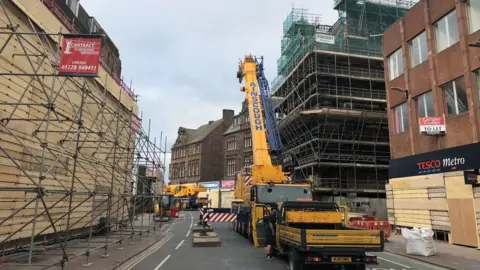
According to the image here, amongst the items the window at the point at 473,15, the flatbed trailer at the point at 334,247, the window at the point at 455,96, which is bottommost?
the flatbed trailer at the point at 334,247

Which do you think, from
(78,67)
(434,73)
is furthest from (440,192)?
(78,67)

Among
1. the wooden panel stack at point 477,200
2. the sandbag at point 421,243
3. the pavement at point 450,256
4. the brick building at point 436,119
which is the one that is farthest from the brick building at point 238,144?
the sandbag at point 421,243

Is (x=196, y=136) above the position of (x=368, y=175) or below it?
above

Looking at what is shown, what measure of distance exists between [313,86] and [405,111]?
12860 mm

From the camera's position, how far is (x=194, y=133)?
3214 inches

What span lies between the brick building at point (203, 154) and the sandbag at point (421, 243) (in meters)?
58.0

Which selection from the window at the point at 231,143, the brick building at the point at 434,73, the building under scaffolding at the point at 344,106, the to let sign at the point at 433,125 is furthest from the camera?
the window at the point at 231,143

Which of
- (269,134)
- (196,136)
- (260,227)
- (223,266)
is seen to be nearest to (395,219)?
(269,134)

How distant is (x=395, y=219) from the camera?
21.6 metres

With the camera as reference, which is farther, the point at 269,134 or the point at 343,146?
the point at 343,146

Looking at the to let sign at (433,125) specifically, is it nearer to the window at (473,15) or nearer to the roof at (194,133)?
the window at (473,15)

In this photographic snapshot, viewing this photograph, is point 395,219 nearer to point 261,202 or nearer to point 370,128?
point 261,202

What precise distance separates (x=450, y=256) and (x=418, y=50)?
12.5 metres

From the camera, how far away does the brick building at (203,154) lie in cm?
7119
